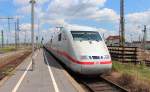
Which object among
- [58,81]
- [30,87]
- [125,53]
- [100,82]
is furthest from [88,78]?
[125,53]

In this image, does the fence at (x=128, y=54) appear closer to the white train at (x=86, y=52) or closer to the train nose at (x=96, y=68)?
the white train at (x=86, y=52)

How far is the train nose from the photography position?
1866 cm

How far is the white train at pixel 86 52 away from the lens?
61.6ft

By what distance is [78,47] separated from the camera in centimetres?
1995

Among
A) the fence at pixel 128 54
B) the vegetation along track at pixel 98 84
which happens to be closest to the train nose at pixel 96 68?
the vegetation along track at pixel 98 84

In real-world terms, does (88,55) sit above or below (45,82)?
above

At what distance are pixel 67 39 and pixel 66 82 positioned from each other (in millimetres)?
5618

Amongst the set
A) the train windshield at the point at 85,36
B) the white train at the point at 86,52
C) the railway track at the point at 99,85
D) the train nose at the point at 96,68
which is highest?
the train windshield at the point at 85,36

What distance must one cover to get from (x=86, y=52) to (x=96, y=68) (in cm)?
114

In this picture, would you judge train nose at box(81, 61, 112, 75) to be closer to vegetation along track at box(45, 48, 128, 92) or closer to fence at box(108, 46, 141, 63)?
vegetation along track at box(45, 48, 128, 92)

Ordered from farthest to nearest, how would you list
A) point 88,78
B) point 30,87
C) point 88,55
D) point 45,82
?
point 88,78
point 88,55
point 45,82
point 30,87

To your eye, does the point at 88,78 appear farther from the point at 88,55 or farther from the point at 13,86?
the point at 13,86

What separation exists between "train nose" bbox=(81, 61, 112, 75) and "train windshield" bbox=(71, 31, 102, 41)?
251cm

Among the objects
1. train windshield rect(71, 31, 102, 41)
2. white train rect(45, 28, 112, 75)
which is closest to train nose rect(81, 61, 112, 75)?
white train rect(45, 28, 112, 75)
